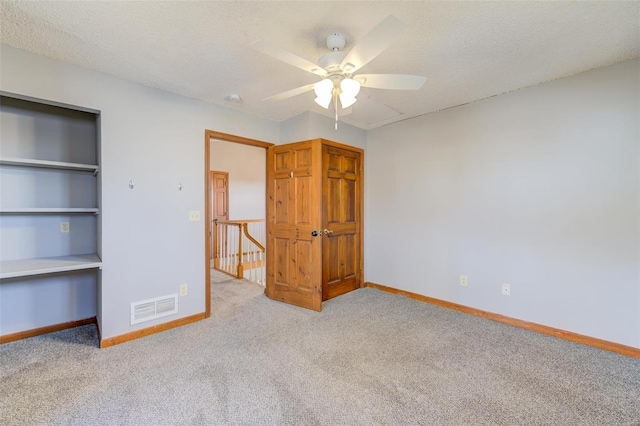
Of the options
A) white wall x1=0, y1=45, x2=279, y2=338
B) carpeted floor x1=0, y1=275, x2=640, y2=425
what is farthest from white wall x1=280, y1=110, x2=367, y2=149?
carpeted floor x1=0, y1=275, x2=640, y2=425

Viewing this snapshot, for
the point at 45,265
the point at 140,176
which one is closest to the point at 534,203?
the point at 140,176

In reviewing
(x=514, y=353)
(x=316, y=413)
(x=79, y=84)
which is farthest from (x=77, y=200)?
(x=514, y=353)

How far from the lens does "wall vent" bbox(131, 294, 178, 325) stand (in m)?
2.57

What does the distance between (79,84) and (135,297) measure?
6.39 feet

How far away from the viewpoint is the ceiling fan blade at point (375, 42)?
49.6 inches

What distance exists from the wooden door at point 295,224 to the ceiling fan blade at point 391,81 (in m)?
1.45

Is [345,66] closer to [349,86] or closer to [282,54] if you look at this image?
[349,86]

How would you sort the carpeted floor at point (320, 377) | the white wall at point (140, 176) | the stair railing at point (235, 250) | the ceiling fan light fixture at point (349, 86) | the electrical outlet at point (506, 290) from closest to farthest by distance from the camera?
1. the carpeted floor at point (320, 377)
2. the ceiling fan light fixture at point (349, 86)
3. the white wall at point (140, 176)
4. the electrical outlet at point (506, 290)
5. the stair railing at point (235, 250)

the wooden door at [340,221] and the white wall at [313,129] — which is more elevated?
the white wall at [313,129]

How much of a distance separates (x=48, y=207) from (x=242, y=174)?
4313 mm

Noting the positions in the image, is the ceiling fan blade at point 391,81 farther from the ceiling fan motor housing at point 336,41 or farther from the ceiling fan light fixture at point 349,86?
the ceiling fan motor housing at point 336,41

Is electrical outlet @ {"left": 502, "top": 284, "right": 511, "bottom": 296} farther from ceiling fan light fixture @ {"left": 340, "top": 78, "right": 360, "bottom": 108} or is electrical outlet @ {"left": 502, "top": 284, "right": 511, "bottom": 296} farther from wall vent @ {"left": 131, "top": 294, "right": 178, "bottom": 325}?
wall vent @ {"left": 131, "top": 294, "right": 178, "bottom": 325}

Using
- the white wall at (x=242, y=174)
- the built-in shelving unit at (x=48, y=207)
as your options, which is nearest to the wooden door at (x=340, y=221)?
the built-in shelving unit at (x=48, y=207)

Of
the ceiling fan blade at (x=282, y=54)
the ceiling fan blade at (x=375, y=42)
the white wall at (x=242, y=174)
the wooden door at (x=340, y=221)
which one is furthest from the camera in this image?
the white wall at (x=242, y=174)
